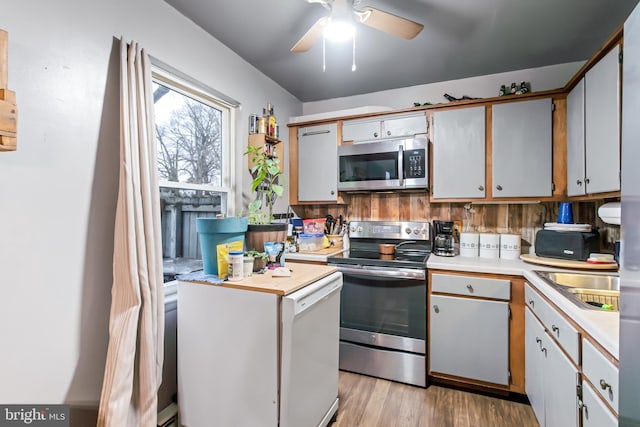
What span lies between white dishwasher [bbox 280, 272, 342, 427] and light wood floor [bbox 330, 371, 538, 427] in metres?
0.23

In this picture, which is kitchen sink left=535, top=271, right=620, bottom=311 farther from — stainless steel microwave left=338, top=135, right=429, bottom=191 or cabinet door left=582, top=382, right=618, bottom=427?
stainless steel microwave left=338, top=135, right=429, bottom=191

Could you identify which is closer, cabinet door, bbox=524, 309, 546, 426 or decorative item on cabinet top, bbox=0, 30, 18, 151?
decorative item on cabinet top, bbox=0, 30, 18, 151

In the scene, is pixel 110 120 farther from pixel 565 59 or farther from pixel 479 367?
pixel 565 59

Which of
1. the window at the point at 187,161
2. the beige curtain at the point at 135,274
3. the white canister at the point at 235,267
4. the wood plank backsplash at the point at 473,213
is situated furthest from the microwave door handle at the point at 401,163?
the beige curtain at the point at 135,274

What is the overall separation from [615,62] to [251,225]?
2053mm

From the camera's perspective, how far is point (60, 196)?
1254mm

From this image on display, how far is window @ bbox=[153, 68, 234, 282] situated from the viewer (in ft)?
6.02

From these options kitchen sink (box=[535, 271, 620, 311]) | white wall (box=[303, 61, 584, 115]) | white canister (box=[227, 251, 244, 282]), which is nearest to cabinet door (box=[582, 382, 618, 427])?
kitchen sink (box=[535, 271, 620, 311])

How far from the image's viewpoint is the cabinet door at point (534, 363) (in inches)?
63.4

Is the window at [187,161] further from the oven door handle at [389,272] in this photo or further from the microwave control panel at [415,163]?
the microwave control panel at [415,163]

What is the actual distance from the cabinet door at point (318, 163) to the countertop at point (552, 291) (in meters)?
1.13

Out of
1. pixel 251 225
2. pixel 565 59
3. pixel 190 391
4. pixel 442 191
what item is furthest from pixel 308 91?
pixel 190 391

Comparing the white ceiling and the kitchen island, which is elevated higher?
the white ceiling

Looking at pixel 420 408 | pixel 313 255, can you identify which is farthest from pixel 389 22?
pixel 420 408
